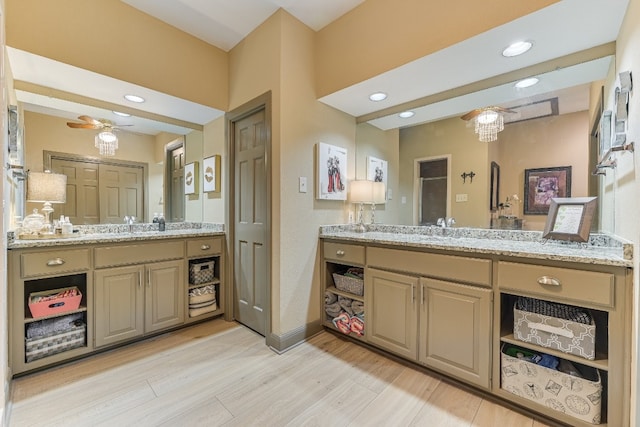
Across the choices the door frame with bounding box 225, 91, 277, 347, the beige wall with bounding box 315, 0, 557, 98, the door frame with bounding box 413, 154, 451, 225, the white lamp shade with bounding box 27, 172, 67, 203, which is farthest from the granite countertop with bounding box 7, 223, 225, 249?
the door frame with bounding box 413, 154, 451, 225

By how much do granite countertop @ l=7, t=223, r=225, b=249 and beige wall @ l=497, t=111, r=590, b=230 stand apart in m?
2.57

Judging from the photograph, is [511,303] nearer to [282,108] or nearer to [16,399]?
[282,108]

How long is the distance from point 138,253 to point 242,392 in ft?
4.53

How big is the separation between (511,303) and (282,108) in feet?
6.95

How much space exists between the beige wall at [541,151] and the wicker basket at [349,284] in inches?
50.3

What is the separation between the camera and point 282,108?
214cm

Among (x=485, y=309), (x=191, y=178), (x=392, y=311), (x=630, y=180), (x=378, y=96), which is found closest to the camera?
(x=630, y=180)

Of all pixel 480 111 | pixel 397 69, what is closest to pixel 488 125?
pixel 480 111

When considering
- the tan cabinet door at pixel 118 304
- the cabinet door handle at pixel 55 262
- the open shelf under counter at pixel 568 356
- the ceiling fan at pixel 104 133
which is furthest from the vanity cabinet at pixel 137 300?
the open shelf under counter at pixel 568 356

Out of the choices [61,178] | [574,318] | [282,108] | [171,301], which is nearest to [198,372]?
[171,301]

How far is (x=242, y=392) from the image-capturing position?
5.43 ft

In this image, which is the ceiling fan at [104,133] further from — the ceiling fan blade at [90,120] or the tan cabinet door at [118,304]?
the tan cabinet door at [118,304]

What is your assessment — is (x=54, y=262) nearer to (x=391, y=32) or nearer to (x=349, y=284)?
(x=349, y=284)

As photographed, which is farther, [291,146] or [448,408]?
[291,146]
